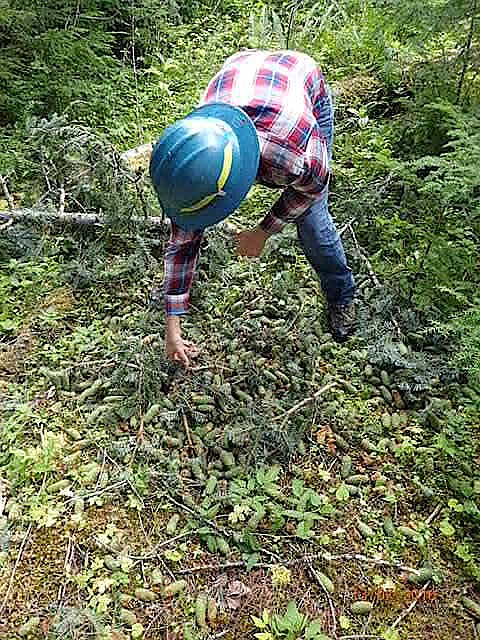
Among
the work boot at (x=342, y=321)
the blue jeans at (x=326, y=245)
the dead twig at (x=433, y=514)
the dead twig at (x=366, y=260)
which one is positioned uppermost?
the blue jeans at (x=326, y=245)

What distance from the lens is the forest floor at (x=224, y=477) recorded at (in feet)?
7.43

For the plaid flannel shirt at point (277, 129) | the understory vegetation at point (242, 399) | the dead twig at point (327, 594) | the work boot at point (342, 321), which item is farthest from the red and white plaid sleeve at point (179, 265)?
the dead twig at point (327, 594)

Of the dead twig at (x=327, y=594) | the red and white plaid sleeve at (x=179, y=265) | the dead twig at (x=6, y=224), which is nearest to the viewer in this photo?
the dead twig at (x=327, y=594)

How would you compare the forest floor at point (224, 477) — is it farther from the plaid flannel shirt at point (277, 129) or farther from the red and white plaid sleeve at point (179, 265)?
the plaid flannel shirt at point (277, 129)

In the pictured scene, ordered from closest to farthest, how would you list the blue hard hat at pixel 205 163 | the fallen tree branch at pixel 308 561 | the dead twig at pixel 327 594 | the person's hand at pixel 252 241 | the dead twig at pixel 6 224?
the blue hard hat at pixel 205 163 → the dead twig at pixel 327 594 → the fallen tree branch at pixel 308 561 → the person's hand at pixel 252 241 → the dead twig at pixel 6 224

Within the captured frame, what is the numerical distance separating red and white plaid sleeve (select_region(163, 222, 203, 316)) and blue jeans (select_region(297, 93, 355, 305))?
584mm

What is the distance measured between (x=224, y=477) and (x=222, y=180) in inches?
51.7

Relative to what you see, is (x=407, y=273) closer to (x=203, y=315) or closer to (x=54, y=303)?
(x=203, y=315)

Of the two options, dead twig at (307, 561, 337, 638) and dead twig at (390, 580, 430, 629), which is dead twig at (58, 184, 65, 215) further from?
dead twig at (390, 580, 430, 629)

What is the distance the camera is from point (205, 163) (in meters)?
1.86

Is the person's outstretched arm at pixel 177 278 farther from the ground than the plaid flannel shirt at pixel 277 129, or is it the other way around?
the plaid flannel shirt at pixel 277 129

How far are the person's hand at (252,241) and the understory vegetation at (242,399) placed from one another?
566mm

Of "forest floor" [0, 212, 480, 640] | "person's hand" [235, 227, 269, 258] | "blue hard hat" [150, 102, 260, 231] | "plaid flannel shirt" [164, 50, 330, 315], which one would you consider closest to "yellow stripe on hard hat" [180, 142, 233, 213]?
"blue hard hat" [150, 102, 260, 231]

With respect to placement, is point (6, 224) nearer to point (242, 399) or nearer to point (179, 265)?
point (179, 265)
